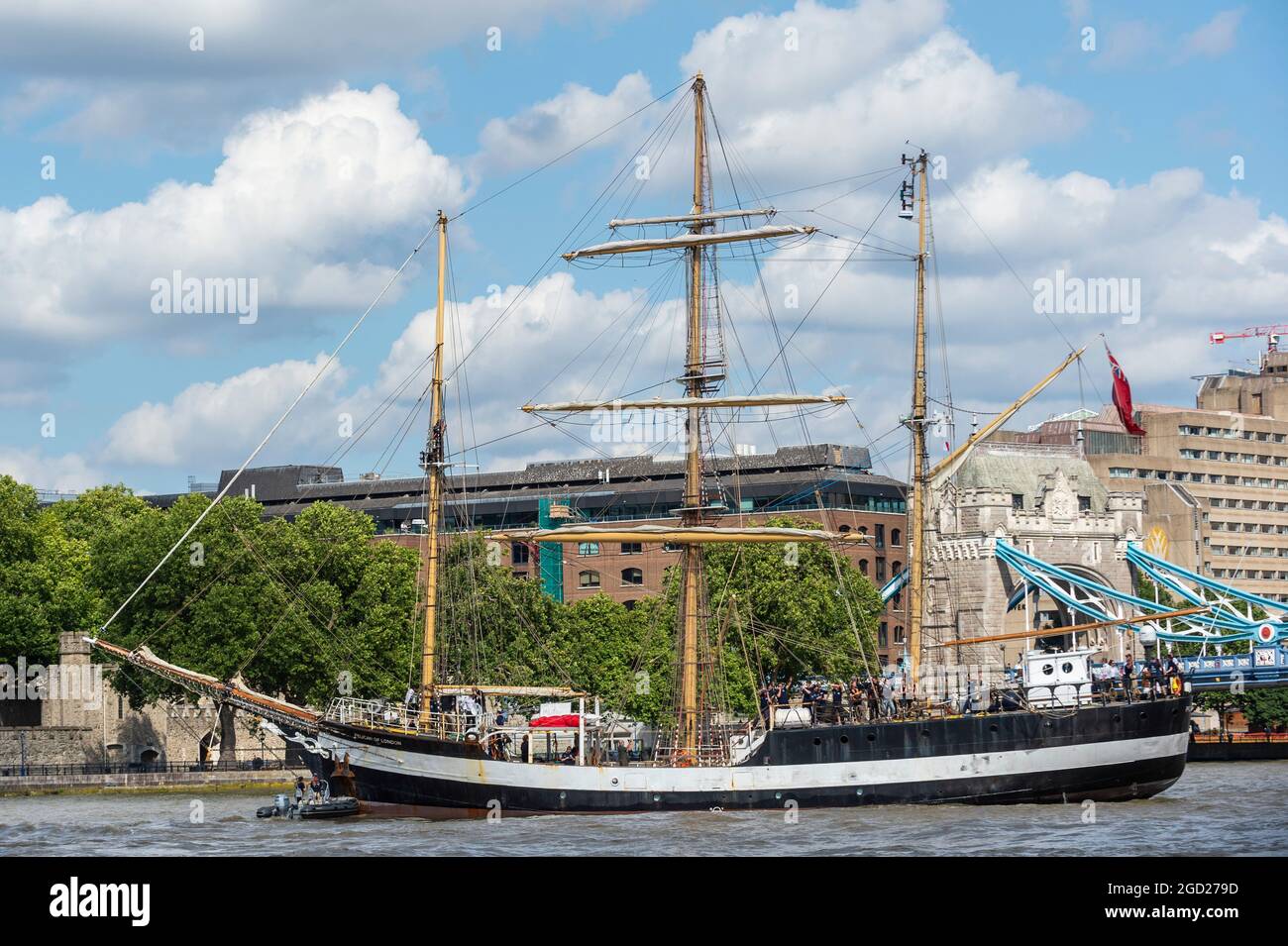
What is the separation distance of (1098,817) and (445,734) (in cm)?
2069

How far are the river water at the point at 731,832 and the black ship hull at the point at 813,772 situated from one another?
1039 mm

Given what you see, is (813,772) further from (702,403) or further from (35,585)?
(35,585)

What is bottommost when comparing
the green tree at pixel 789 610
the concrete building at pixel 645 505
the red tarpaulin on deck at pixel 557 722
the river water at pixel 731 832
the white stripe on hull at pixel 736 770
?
the river water at pixel 731 832

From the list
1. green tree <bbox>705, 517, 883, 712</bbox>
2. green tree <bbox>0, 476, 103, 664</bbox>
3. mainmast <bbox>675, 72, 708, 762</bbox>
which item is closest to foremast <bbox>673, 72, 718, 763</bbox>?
mainmast <bbox>675, 72, 708, 762</bbox>

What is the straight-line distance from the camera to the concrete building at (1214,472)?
163625 millimetres

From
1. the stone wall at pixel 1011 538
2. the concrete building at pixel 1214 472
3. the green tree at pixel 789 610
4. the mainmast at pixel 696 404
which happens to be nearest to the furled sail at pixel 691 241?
the mainmast at pixel 696 404

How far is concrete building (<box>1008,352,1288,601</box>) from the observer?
537ft

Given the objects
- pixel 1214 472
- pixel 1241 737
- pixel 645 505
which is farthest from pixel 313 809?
pixel 1214 472

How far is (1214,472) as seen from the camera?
174m

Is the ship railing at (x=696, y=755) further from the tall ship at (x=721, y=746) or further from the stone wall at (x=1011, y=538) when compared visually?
the stone wall at (x=1011, y=538)

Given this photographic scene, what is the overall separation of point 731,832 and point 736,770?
8806mm

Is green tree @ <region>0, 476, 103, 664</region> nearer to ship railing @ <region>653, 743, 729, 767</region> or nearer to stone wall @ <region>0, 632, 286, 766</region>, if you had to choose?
stone wall @ <region>0, 632, 286, 766</region>

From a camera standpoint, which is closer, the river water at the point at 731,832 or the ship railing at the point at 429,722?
the river water at the point at 731,832

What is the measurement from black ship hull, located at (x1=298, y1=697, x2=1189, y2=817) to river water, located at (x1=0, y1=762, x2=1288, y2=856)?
3.41 ft
